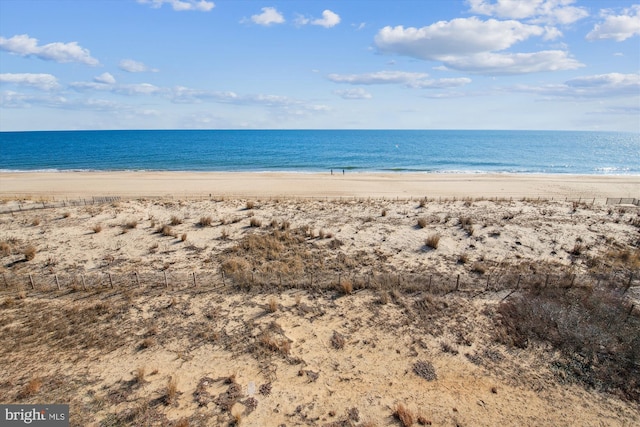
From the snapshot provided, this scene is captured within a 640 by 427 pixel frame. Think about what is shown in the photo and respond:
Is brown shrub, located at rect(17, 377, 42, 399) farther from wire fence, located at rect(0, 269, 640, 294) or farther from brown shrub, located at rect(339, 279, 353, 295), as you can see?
brown shrub, located at rect(339, 279, 353, 295)

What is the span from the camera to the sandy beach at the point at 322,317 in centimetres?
1007

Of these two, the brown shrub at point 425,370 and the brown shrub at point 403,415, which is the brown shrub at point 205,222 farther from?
the brown shrub at point 403,415

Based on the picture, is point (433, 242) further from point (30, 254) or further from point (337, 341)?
point (30, 254)

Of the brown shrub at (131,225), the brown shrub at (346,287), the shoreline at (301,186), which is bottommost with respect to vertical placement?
the brown shrub at (346,287)

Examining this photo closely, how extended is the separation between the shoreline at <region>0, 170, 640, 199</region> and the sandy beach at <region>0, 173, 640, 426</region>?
13.8m

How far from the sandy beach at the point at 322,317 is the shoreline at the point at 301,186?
1383 cm

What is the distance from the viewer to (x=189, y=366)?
11.3 meters

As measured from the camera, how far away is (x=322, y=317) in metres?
13.9

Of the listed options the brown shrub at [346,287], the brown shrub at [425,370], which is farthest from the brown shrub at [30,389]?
the brown shrub at [425,370]

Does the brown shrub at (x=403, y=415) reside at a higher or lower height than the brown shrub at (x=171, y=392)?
lower

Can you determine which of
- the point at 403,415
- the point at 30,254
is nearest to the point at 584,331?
the point at 403,415

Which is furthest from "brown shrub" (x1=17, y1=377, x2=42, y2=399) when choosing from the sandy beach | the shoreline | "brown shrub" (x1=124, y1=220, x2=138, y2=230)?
the shoreline

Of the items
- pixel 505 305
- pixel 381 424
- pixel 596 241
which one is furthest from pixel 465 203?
pixel 381 424

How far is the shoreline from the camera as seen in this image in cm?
3934
